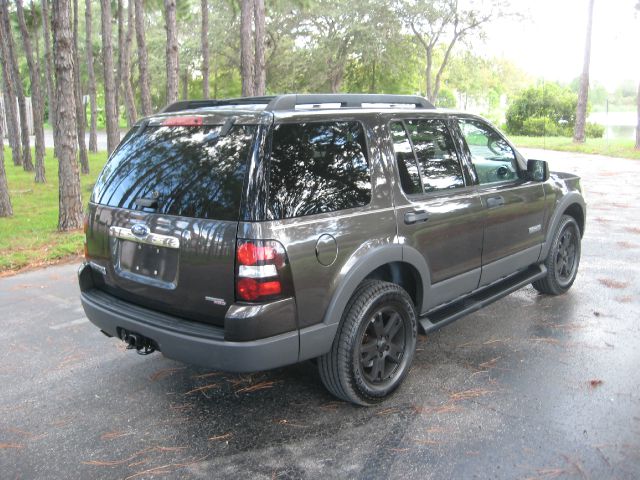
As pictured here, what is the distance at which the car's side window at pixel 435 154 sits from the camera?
409 cm

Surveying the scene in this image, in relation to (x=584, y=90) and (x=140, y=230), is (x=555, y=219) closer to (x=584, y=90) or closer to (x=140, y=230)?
(x=140, y=230)

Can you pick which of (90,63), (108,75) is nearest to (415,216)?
(108,75)

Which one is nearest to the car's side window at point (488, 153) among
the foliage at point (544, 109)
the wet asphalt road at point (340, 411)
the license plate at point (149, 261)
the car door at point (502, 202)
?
the car door at point (502, 202)

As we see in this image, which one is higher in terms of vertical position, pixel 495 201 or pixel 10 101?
pixel 10 101

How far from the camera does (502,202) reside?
4672mm

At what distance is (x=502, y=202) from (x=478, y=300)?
800 mm

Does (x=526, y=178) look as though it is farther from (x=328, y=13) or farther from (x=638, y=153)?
(x=328, y=13)

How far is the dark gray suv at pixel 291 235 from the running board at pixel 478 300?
0.06 feet

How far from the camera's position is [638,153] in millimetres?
22781

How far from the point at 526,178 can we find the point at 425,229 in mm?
1667

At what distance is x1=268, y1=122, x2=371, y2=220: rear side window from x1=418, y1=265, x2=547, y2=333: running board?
43.0 inches

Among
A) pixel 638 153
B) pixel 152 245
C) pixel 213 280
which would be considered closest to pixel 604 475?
pixel 213 280

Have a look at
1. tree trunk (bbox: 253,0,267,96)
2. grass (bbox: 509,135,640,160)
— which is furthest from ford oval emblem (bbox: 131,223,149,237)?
grass (bbox: 509,135,640,160)

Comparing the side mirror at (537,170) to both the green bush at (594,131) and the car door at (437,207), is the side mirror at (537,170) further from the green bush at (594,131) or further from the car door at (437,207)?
the green bush at (594,131)
